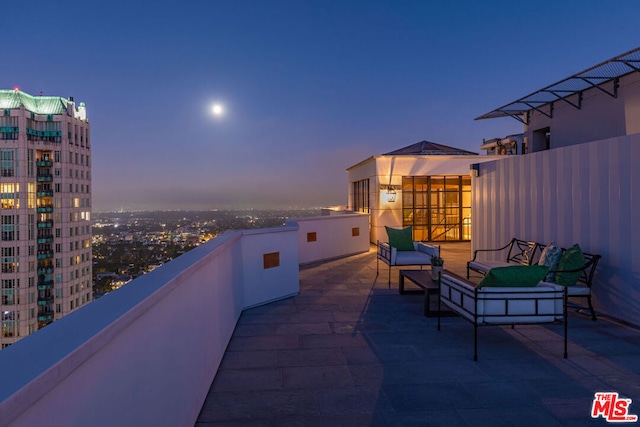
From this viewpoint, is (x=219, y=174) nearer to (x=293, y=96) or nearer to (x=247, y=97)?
(x=247, y=97)

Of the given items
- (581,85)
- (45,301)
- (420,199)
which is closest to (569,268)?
(420,199)

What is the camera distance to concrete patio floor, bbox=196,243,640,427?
281cm

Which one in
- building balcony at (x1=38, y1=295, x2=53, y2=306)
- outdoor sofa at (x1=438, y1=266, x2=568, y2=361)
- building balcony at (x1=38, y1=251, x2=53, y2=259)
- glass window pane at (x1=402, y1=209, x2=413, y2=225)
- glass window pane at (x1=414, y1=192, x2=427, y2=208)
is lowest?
building balcony at (x1=38, y1=295, x2=53, y2=306)

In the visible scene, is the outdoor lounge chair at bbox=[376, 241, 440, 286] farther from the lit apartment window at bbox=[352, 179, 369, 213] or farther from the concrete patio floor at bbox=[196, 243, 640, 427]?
the lit apartment window at bbox=[352, 179, 369, 213]

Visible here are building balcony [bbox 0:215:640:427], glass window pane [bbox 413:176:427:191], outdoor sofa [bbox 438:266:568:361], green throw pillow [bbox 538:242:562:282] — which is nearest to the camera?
building balcony [bbox 0:215:640:427]

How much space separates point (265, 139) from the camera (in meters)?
58.5

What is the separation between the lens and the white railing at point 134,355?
0.99 metres

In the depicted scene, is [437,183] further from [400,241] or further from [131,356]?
[131,356]

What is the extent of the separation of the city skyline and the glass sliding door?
9486 millimetres

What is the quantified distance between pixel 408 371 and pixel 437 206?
1184 centimetres

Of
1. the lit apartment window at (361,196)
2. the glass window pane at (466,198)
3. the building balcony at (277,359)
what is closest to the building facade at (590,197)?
the building balcony at (277,359)

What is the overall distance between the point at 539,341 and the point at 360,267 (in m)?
5.28

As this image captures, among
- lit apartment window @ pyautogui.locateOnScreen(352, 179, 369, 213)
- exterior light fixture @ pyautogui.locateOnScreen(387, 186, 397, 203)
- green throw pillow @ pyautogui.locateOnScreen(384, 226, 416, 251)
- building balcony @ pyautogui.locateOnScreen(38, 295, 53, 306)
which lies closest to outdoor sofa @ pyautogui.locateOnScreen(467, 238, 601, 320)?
green throw pillow @ pyautogui.locateOnScreen(384, 226, 416, 251)

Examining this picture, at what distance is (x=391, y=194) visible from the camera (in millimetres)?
13688
